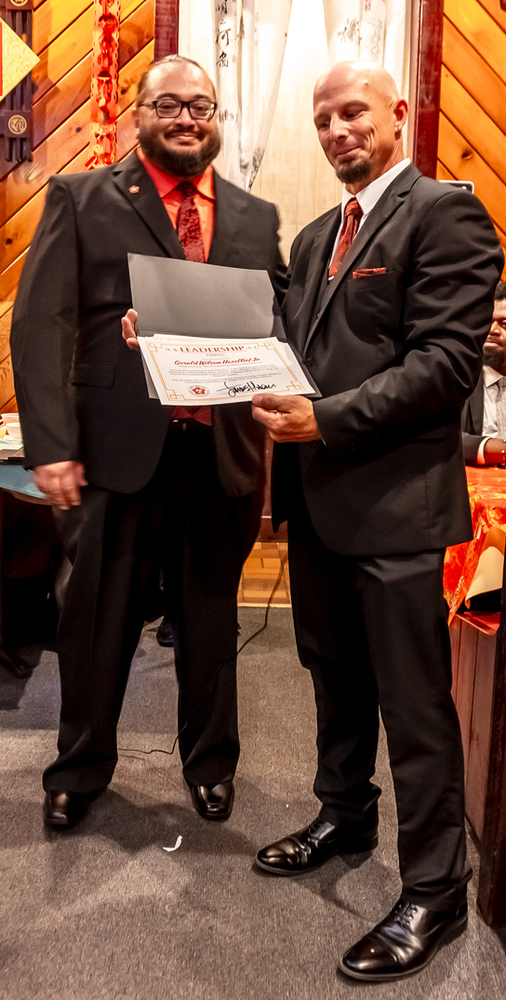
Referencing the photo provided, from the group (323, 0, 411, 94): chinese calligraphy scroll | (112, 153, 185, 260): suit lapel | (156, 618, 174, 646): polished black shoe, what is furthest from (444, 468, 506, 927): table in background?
(323, 0, 411, 94): chinese calligraphy scroll

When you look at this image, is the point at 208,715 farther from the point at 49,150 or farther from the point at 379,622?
the point at 49,150

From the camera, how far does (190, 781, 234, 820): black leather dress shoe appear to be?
173 centimetres

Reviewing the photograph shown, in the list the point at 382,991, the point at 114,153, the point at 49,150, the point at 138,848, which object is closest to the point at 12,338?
the point at 138,848

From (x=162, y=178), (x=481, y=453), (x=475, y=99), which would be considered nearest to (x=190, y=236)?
(x=162, y=178)

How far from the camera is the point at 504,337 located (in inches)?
95.3

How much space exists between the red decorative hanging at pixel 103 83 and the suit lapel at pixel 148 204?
1539 mm

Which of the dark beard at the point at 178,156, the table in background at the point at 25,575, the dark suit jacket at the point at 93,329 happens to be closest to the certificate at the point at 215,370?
the dark suit jacket at the point at 93,329

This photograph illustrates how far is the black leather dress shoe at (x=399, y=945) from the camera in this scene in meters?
1.25

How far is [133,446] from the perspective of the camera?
154 cm

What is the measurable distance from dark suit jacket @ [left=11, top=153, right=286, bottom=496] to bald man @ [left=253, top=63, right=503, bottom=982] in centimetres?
35

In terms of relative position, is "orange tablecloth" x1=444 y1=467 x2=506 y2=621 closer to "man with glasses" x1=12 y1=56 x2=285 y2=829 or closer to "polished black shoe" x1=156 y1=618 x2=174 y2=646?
"man with glasses" x1=12 y1=56 x2=285 y2=829

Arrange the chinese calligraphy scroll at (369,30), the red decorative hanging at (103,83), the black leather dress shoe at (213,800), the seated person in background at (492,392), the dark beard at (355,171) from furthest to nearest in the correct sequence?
the chinese calligraphy scroll at (369,30) < the red decorative hanging at (103,83) < the seated person in background at (492,392) < the black leather dress shoe at (213,800) < the dark beard at (355,171)

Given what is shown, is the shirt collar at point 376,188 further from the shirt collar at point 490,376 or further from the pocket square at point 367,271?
the shirt collar at point 490,376
